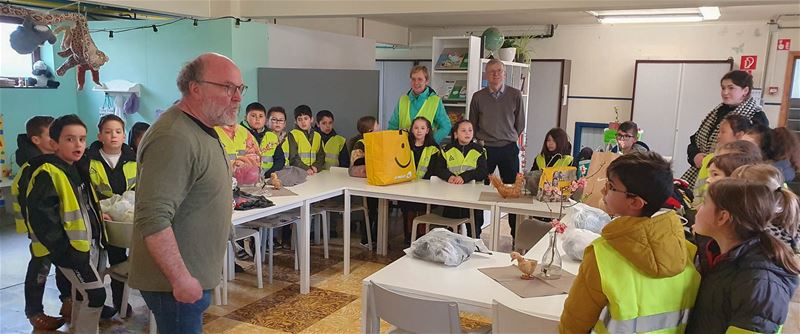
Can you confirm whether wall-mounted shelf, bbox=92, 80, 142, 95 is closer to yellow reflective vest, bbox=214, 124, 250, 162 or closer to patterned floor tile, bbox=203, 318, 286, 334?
yellow reflective vest, bbox=214, 124, 250, 162

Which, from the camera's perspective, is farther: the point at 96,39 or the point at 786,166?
the point at 96,39

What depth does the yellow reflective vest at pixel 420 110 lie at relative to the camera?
4910 mm

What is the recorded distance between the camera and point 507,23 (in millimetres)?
8273

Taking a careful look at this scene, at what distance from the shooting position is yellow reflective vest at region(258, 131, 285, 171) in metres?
4.64

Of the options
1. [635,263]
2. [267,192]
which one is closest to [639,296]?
[635,263]

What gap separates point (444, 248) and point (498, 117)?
2.74 m

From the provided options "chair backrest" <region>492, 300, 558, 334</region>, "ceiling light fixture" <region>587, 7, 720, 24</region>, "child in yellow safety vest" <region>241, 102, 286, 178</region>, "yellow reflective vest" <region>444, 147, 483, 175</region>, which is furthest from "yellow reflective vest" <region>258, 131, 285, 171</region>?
"ceiling light fixture" <region>587, 7, 720, 24</region>

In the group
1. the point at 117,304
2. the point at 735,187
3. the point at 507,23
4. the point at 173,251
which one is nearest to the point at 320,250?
the point at 117,304

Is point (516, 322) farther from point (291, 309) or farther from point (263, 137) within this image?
point (263, 137)

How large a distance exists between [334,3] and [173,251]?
13.4 ft

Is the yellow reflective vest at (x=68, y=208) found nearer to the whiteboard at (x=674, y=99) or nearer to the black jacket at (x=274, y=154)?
the black jacket at (x=274, y=154)

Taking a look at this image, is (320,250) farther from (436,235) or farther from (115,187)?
(436,235)

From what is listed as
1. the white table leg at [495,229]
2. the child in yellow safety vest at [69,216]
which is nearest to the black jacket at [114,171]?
the child in yellow safety vest at [69,216]

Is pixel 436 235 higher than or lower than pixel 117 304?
higher
